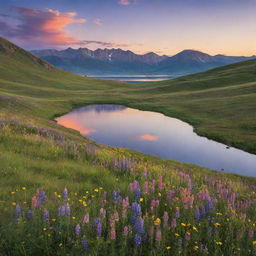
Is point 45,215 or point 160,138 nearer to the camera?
point 45,215

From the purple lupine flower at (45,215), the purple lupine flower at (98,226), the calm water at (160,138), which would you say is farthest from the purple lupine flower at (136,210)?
the calm water at (160,138)

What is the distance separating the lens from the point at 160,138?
4356 cm

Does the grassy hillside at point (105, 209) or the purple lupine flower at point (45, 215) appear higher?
the purple lupine flower at point (45, 215)

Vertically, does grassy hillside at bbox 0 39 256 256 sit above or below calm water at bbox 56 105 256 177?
above

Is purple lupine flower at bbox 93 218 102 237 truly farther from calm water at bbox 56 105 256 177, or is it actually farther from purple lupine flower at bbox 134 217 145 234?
calm water at bbox 56 105 256 177

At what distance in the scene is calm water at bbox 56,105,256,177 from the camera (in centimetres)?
3256

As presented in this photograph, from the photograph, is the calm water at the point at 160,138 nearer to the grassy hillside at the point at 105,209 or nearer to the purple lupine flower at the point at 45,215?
the grassy hillside at the point at 105,209

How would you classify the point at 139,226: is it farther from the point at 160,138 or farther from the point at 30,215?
the point at 160,138

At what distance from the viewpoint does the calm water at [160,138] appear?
1282 inches

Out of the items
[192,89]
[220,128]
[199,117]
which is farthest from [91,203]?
[192,89]

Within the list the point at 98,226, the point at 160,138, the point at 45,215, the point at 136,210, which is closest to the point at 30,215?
the point at 45,215

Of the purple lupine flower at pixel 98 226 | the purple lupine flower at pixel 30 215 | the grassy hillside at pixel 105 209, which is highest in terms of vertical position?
the purple lupine flower at pixel 98 226

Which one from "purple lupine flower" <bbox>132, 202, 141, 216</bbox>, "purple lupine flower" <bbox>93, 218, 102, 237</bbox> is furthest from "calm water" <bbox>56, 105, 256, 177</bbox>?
"purple lupine flower" <bbox>93, 218, 102, 237</bbox>

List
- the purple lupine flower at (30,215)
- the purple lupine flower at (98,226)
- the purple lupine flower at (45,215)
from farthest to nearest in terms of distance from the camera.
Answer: the purple lupine flower at (30,215) < the purple lupine flower at (45,215) < the purple lupine flower at (98,226)
